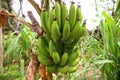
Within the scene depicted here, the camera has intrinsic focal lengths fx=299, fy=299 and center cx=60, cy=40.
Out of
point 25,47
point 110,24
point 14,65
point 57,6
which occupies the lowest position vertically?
point 14,65

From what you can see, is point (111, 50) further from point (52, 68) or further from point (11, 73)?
point (11, 73)

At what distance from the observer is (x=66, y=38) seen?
0.87 metres

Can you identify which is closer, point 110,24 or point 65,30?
point 65,30

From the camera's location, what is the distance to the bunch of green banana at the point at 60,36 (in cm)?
85

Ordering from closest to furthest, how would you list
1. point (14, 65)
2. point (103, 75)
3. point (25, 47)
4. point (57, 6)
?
point (57, 6), point (103, 75), point (25, 47), point (14, 65)

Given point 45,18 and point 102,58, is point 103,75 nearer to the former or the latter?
point 102,58

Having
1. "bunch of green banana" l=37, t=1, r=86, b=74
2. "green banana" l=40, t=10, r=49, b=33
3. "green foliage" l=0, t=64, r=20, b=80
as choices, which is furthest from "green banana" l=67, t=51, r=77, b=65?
"green foliage" l=0, t=64, r=20, b=80

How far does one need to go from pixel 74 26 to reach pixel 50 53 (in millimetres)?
107

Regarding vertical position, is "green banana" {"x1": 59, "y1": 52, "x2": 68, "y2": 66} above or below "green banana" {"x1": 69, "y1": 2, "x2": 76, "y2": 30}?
below

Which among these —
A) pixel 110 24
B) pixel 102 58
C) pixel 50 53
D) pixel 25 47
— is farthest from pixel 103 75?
pixel 25 47

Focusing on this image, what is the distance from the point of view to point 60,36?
0.87 meters

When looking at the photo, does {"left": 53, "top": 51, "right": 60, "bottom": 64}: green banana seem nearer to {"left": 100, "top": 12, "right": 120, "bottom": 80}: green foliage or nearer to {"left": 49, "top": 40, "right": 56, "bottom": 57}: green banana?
{"left": 49, "top": 40, "right": 56, "bottom": 57}: green banana

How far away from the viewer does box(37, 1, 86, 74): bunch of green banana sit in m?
0.85

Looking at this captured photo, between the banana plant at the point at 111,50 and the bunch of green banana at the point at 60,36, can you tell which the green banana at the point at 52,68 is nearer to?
the bunch of green banana at the point at 60,36
